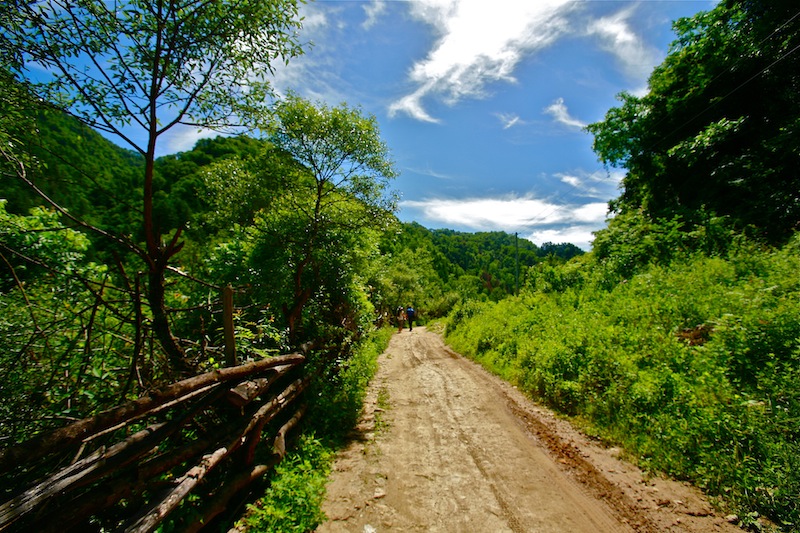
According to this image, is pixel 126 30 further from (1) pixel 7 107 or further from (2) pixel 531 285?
(2) pixel 531 285

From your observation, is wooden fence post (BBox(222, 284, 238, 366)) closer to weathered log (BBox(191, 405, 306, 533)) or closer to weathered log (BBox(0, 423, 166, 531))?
weathered log (BBox(0, 423, 166, 531))

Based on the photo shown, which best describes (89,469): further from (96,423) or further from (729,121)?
(729,121)

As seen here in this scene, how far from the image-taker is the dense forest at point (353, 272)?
317cm

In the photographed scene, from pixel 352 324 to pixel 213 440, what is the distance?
536 cm

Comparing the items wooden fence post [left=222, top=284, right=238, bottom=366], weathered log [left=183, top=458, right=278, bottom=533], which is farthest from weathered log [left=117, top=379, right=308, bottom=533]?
wooden fence post [left=222, top=284, right=238, bottom=366]

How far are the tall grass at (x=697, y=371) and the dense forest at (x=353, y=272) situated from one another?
4 centimetres

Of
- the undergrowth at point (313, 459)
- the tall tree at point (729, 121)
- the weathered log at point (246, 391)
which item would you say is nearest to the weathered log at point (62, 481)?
the weathered log at point (246, 391)

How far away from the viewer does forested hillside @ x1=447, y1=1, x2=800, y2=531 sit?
387cm

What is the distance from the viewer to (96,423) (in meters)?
2.22

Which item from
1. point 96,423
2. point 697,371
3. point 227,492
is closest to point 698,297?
point 697,371

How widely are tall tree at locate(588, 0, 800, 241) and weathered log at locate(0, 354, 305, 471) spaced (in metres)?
14.2

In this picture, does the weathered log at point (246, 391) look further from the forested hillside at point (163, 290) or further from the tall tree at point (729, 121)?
the tall tree at point (729, 121)

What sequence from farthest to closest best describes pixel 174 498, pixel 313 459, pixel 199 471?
1. pixel 313 459
2. pixel 199 471
3. pixel 174 498

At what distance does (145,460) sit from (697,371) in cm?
816
